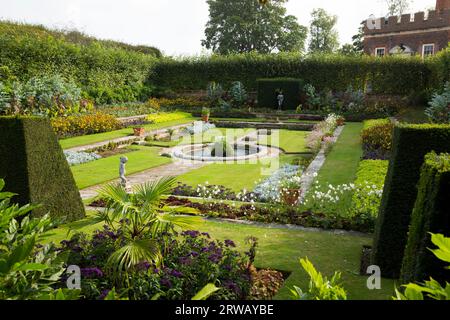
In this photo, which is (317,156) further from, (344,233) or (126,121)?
(126,121)

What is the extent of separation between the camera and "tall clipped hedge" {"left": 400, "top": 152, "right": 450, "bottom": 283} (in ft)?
9.75

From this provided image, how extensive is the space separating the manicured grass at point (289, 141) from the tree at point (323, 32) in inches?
1715

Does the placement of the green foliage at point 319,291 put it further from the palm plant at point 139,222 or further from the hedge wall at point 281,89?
the hedge wall at point 281,89

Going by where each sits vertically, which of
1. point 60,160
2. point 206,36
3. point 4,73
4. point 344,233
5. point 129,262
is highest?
point 206,36

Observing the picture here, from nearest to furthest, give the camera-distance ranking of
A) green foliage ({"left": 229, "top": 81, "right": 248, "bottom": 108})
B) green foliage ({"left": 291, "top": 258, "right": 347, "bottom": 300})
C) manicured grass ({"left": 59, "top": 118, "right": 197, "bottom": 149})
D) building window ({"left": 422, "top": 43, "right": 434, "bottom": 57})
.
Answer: green foliage ({"left": 291, "top": 258, "right": 347, "bottom": 300}), manicured grass ({"left": 59, "top": 118, "right": 197, "bottom": 149}), green foliage ({"left": 229, "top": 81, "right": 248, "bottom": 108}), building window ({"left": 422, "top": 43, "right": 434, "bottom": 57})

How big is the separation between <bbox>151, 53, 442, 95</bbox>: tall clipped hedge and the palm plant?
76.1ft

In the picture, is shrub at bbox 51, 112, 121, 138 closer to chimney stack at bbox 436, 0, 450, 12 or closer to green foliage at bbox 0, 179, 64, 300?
green foliage at bbox 0, 179, 64, 300

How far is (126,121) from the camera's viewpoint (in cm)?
1988

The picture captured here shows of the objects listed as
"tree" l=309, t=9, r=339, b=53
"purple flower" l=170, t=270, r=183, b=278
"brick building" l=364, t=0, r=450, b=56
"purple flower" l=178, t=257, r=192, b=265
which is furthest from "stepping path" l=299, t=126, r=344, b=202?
"tree" l=309, t=9, r=339, b=53

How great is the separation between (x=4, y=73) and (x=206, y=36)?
33022mm

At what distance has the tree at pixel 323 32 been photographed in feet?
191
